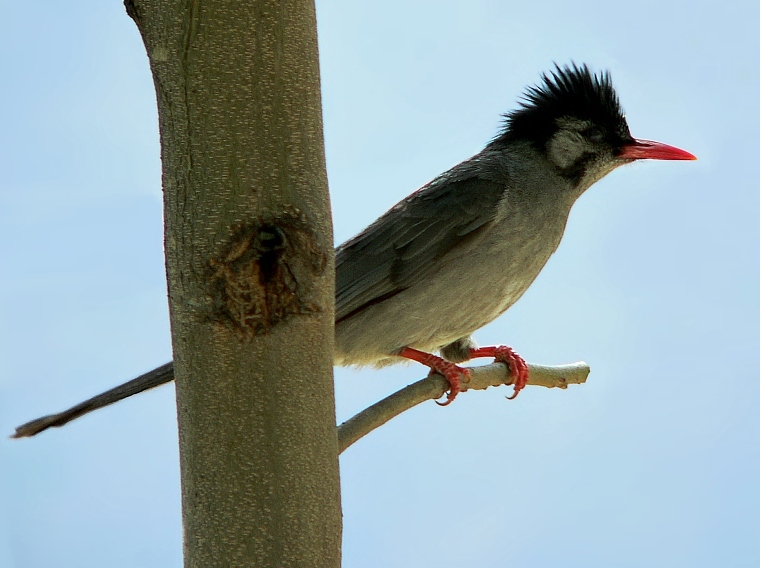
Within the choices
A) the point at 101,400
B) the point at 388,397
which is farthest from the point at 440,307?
the point at 101,400

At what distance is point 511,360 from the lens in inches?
152

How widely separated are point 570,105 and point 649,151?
0.42m

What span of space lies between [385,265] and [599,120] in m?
1.27

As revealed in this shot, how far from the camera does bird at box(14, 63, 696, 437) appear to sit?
369 cm

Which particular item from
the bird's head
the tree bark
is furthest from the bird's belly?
the tree bark

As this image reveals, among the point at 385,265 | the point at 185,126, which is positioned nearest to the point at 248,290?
the point at 185,126

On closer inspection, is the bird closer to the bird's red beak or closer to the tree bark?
the bird's red beak

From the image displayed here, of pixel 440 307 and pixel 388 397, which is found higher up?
pixel 440 307

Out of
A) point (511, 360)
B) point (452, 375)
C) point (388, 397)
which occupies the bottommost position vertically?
point (388, 397)

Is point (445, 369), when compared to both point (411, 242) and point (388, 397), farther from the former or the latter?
point (388, 397)

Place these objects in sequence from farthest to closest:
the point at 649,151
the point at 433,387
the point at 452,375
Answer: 1. the point at 649,151
2. the point at 452,375
3. the point at 433,387

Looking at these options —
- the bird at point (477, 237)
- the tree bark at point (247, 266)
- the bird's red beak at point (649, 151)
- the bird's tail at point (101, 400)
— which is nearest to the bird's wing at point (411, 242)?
the bird at point (477, 237)

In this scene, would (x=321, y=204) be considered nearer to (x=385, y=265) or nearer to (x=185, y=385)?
(x=185, y=385)

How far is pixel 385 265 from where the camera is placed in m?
3.77
